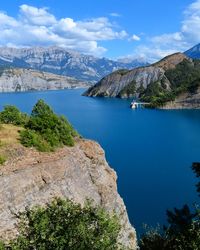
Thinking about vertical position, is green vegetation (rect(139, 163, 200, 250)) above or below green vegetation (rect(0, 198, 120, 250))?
below

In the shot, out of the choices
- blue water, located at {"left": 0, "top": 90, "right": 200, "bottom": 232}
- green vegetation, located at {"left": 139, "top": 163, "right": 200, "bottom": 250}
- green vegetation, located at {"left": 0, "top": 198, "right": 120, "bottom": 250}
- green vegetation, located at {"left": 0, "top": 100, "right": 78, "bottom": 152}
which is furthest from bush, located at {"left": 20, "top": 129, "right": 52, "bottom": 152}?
blue water, located at {"left": 0, "top": 90, "right": 200, "bottom": 232}

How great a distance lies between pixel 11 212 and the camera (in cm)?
3198

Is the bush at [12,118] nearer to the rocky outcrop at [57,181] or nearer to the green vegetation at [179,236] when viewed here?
the rocky outcrop at [57,181]

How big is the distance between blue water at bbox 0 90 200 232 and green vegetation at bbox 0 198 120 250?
32763mm

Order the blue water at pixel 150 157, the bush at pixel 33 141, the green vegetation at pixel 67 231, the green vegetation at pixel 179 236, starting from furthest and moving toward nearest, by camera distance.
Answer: the blue water at pixel 150 157 < the bush at pixel 33 141 < the green vegetation at pixel 179 236 < the green vegetation at pixel 67 231

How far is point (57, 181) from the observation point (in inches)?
1496

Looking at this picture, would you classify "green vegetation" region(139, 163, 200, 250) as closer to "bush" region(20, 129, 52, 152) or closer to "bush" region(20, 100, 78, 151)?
"bush" region(20, 129, 52, 152)

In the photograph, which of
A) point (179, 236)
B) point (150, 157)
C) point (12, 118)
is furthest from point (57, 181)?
point (150, 157)

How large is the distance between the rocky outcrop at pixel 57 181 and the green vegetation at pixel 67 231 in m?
7.57

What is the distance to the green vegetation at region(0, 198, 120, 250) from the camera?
21969mm

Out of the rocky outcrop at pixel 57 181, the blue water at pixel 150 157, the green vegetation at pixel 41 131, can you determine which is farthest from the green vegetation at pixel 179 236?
the blue water at pixel 150 157

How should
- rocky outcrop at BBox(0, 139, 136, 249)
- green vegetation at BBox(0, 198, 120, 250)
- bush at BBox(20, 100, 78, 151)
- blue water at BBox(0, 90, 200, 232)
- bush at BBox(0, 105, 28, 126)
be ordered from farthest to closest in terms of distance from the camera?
1. blue water at BBox(0, 90, 200, 232)
2. bush at BBox(0, 105, 28, 126)
3. bush at BBox(20, 100, 78, 151)
4. rocky outcrop at BBox(0, 139, 136, 249)
5. green vegetation at BBox(0, 198, 120, 250)

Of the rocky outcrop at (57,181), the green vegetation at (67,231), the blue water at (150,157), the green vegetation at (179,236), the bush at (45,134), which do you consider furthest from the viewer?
the blue water at (150,157)

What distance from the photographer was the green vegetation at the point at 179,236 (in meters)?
25.8
